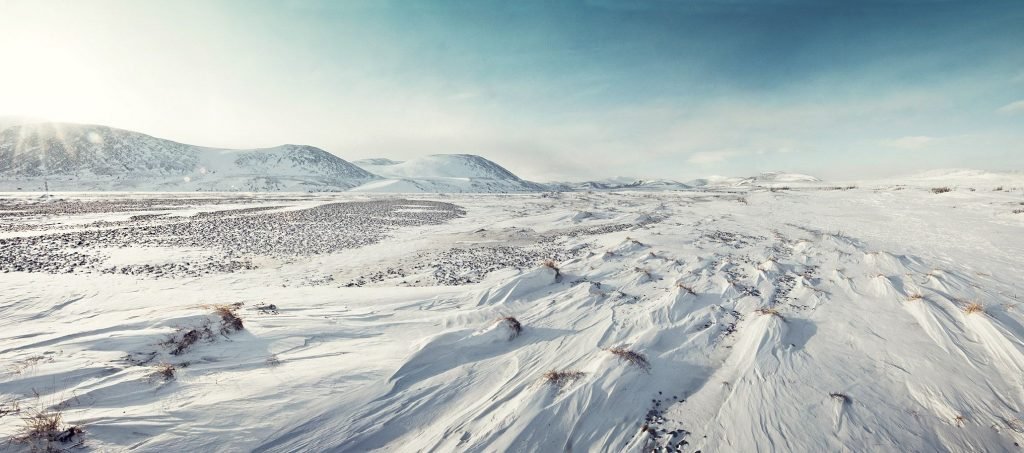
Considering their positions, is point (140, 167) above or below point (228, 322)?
above

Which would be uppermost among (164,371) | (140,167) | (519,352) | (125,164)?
(125,164)

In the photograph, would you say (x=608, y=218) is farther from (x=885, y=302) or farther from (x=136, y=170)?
(x=136, y=170)

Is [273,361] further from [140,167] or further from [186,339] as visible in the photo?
[140,167]

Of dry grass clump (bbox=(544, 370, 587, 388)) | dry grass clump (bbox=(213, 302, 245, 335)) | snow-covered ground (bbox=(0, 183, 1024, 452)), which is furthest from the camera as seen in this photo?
dry grass clump (bbox=(213, 302, 245, 335))

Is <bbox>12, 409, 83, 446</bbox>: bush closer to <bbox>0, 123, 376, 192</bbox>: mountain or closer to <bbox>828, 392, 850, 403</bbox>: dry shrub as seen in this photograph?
<bbox>828, 392, 850, 403</bbox>: dry shrub

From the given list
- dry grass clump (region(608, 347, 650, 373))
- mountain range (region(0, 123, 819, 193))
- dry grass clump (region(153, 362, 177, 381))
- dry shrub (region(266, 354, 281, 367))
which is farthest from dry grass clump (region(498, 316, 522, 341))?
mountain range (region(0, 123, 819, 193))

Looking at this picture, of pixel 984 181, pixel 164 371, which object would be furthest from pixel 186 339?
pixel 984 181
